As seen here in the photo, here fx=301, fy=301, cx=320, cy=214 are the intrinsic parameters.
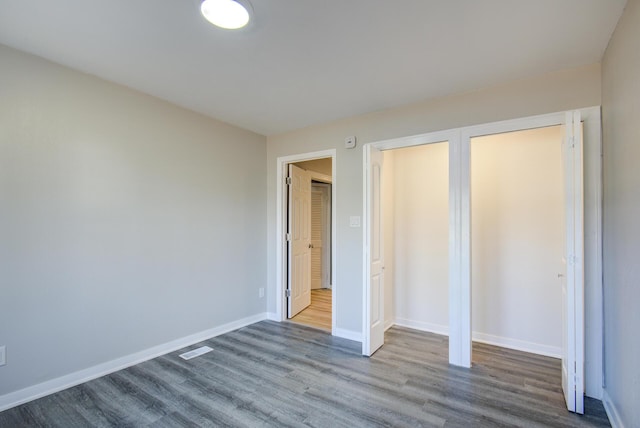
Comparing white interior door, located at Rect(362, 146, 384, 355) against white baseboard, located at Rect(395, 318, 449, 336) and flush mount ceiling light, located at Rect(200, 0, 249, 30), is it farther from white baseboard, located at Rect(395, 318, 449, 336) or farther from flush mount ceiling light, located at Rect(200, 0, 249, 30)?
flush mount ceiling light, located at Rect(200, 0, 249, 30)

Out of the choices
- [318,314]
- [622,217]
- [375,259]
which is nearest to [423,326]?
[375,259]

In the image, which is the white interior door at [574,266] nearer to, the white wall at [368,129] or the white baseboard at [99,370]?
the white wall at [368,129]

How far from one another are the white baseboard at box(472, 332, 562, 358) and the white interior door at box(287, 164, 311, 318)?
2307mm

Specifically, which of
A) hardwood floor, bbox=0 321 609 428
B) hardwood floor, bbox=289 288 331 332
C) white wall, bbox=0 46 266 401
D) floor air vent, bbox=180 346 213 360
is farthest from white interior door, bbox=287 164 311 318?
floor air vent, bbox=180 346 213 360

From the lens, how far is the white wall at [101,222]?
2174mm

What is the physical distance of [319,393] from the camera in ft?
7.67

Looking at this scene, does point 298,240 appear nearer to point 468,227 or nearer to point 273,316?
point 273,316

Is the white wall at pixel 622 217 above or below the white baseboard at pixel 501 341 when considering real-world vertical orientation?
above

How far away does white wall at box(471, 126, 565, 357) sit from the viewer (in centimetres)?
300

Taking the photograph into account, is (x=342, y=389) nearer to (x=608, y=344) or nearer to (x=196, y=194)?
(x=608, y=344)

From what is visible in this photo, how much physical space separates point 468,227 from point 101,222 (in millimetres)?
3218

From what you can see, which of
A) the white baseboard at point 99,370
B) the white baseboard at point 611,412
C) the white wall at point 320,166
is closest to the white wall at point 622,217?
the white baseboard at point 611,412

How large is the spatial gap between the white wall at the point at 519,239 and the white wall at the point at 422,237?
0.35 metres

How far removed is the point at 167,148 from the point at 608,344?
159 inches
